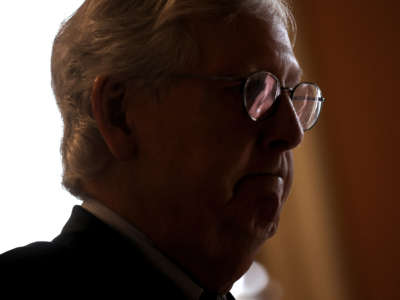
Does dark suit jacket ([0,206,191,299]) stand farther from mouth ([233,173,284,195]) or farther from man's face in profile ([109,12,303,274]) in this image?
mouth ([233,173,284,195])

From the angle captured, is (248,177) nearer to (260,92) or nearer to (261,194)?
(261,194)

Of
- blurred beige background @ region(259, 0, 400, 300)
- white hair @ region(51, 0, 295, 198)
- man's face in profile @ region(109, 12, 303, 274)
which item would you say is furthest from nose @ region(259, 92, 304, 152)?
blurred beige background @ region(259, 0, 400, 300)

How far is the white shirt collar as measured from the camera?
1.44m

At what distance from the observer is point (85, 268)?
133 centimetres

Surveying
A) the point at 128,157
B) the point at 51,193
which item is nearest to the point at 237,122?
the point at 128,157

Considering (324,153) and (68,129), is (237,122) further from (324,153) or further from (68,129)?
(324,153)

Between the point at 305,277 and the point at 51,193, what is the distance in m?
1.81

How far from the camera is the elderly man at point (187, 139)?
143 centimetres

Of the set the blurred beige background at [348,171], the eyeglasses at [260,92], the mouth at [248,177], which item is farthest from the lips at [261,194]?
the blurred beige background at [348,171]

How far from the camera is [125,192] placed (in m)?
1.48

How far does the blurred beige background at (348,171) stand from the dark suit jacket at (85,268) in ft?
8.10

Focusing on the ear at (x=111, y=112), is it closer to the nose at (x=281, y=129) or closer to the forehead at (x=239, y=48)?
the forehead at (x=239, y=48)

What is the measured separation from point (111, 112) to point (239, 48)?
37cm

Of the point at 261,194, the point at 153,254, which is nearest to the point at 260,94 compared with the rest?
the point at 261,194
